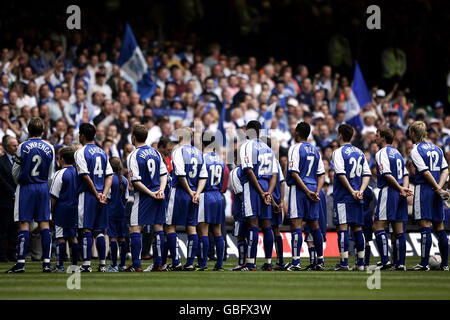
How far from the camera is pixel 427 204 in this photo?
14453 mm

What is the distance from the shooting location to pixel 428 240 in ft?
47.3

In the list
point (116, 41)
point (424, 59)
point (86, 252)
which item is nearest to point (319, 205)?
point (86, 252)

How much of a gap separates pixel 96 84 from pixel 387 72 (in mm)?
12243

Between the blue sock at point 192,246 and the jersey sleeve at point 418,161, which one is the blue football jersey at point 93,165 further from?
the jersey sleeve at point 418,161

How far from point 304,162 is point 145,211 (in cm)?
285

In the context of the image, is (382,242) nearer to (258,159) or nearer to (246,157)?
(258,159)

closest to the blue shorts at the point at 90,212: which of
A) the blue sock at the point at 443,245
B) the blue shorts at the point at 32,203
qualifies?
the blue shorts at the point at 32,203

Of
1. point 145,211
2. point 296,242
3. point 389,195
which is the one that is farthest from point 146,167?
point 389,195

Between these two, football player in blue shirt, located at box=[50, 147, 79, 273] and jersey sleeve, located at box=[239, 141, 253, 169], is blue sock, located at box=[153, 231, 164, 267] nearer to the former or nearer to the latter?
football player in blue shirt, located at box=[50, 147, 79, 273]

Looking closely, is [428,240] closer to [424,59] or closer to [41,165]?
[41,165]

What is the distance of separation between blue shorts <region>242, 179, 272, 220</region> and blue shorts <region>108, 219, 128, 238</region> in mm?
2176

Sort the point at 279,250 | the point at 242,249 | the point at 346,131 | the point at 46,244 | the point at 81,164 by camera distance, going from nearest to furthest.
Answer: the point at 81,164
the point at 46,244
the point at 346,131
the point at 279,250
the point at 242,249
